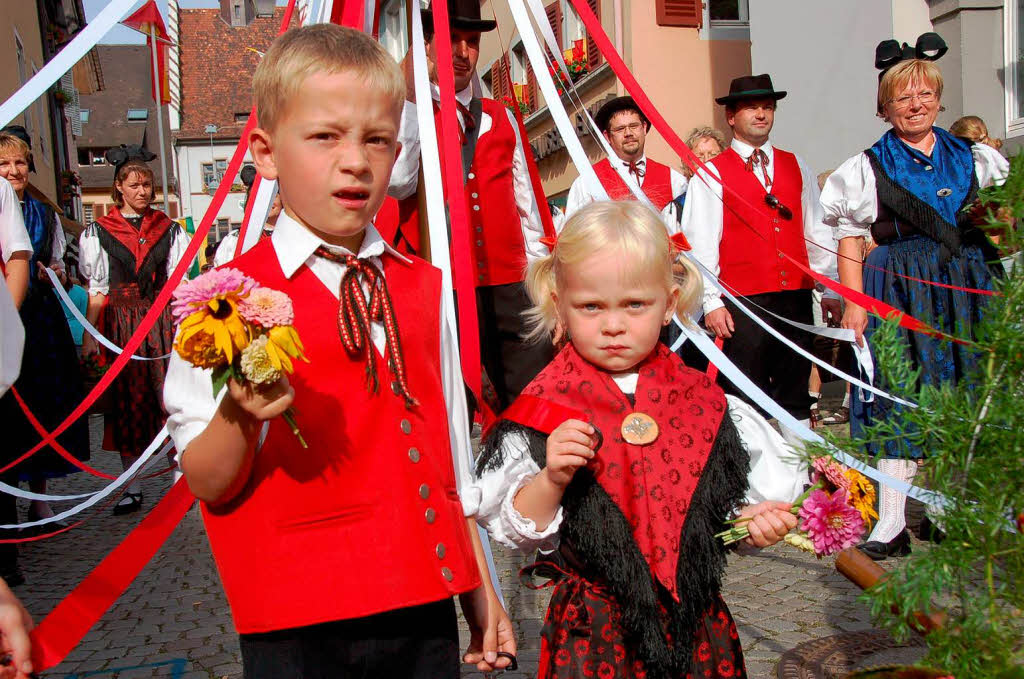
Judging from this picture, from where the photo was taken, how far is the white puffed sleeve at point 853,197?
435 centimetres

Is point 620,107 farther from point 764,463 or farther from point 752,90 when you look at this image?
point 764,463

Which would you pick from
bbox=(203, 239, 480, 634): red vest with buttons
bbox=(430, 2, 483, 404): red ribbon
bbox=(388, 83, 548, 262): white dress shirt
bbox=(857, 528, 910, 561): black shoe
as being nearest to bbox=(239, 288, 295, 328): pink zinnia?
bbox=(203, 239, 480, 634): red vest with buttons

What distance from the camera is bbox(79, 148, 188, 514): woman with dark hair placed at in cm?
625

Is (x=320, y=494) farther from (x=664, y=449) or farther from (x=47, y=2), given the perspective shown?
(x=47, y=2)

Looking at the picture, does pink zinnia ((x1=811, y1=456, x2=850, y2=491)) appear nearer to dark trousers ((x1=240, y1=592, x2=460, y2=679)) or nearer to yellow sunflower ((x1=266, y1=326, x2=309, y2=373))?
dark trousers ((x1=240, y1=592, x2=460, y2=679))

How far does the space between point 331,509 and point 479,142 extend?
108 inches

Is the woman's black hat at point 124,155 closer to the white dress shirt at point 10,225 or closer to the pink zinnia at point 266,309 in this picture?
the white dress shirt at point 10,225

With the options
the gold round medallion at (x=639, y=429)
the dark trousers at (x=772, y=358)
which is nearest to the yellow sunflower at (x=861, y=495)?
the gold round medallion at (x=639, y=429)

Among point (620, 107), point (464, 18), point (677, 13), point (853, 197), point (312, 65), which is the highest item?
point (677, 13)

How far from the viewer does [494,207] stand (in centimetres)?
423

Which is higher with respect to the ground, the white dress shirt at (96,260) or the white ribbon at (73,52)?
the white ribbon at (73,52)

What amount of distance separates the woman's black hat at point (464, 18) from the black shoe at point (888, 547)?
270cm

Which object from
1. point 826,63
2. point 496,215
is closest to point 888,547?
point 496,215

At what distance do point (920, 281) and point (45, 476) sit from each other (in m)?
4.45
